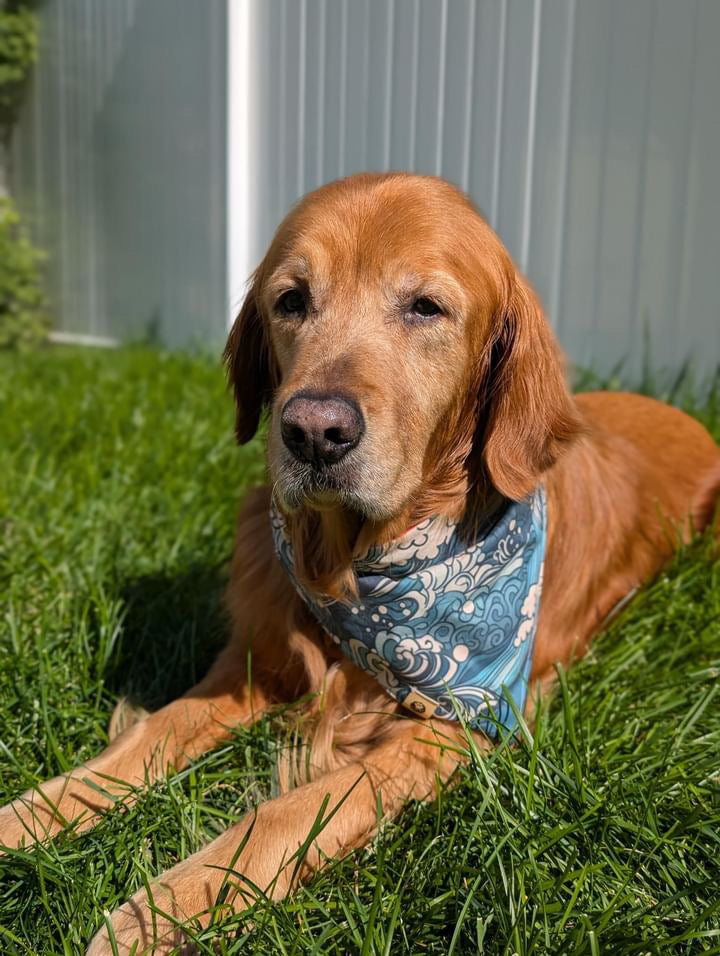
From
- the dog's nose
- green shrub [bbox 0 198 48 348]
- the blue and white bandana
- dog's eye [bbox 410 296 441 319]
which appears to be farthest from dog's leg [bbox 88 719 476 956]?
green shrub [bbox 0 198 48 348]

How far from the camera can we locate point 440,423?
2197 mm

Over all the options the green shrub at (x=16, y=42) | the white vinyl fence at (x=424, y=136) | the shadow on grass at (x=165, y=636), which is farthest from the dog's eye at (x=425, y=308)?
the green shrub at (x=16, y=42)

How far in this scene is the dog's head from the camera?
6.25 feet

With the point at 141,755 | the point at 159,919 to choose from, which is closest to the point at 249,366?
the point at 141,755

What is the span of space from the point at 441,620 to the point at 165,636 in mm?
929

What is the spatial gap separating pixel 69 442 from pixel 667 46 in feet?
10.8

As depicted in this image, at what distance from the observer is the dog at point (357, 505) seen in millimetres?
1873

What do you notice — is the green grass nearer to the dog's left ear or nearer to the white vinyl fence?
the dog's left ear

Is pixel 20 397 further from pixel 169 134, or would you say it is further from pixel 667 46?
pixel 667 46

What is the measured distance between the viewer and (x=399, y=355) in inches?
81.0

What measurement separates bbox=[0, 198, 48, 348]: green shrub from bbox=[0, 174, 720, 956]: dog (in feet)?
24.0

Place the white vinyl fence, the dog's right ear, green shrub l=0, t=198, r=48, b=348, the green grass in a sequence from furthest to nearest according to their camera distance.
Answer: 1. green shrub l=0, t=198, r=48, b=348
2. the white vinyl fence
3. the dog's right ear
4. the green grass

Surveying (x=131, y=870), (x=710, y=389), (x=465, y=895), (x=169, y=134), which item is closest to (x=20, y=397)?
(x=169, y=134)

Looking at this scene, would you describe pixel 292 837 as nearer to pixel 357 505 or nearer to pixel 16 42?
pixel 357 505
